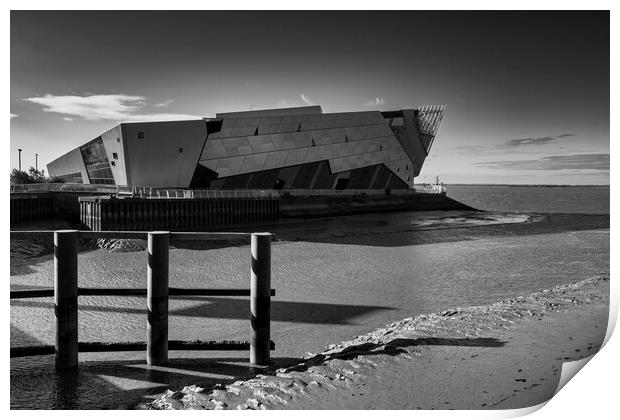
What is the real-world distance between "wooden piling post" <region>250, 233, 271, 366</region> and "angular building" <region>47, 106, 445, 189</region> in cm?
2772

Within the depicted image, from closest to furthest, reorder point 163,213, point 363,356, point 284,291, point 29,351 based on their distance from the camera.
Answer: point 363,356, point 29,351, point 284,291, point 163,213

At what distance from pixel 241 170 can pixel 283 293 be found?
26.2m

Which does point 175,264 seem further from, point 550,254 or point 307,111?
point 307,111

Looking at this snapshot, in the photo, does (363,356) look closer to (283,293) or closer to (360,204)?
(283,293)

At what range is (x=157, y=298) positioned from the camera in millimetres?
6242

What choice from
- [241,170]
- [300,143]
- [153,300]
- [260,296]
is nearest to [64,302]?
[153,300]

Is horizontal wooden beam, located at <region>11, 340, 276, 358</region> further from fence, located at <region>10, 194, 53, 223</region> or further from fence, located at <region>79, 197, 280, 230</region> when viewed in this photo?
fence, located at <region>10, 194, 53, 223</region>

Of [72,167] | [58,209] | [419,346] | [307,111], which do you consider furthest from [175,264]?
[72,167]

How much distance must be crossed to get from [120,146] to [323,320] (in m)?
26.8

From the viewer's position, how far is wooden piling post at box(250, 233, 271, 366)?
6.11 m

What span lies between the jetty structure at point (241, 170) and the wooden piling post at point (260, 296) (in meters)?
19.1

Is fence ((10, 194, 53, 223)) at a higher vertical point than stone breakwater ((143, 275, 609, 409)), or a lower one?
higher

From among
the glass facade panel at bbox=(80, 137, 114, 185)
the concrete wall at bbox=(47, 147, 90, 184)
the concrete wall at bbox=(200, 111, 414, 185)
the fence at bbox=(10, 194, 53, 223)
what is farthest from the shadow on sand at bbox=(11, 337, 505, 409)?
the concrete wall at bbox=(47, 147, 90, 184)

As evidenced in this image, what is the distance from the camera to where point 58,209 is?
96.5ft
